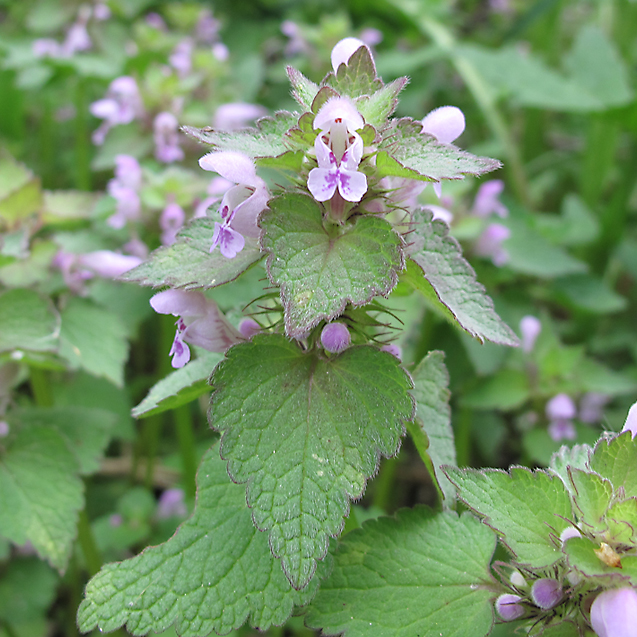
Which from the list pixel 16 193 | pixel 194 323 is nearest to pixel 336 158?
pixel 194 323

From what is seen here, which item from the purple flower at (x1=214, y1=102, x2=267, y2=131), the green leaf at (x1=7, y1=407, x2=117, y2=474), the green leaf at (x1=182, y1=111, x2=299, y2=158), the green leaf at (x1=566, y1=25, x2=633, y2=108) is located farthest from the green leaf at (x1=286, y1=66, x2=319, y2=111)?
the green leaf at (x1=566, y1=25, x2=633, y2=108)

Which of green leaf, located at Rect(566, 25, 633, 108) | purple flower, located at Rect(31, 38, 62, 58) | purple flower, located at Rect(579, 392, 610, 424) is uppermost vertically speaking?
purple flower, located at Rect(31, 38, 62, 58)

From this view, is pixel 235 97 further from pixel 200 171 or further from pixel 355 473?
pixel 355 473

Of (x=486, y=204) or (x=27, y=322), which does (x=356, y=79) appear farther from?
(x=486, y=204)

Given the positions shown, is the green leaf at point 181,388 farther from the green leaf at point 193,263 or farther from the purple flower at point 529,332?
the purple flower at point 529,332

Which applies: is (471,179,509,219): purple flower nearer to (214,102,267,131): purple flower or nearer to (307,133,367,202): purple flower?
(214,102,267,131): purple flower
